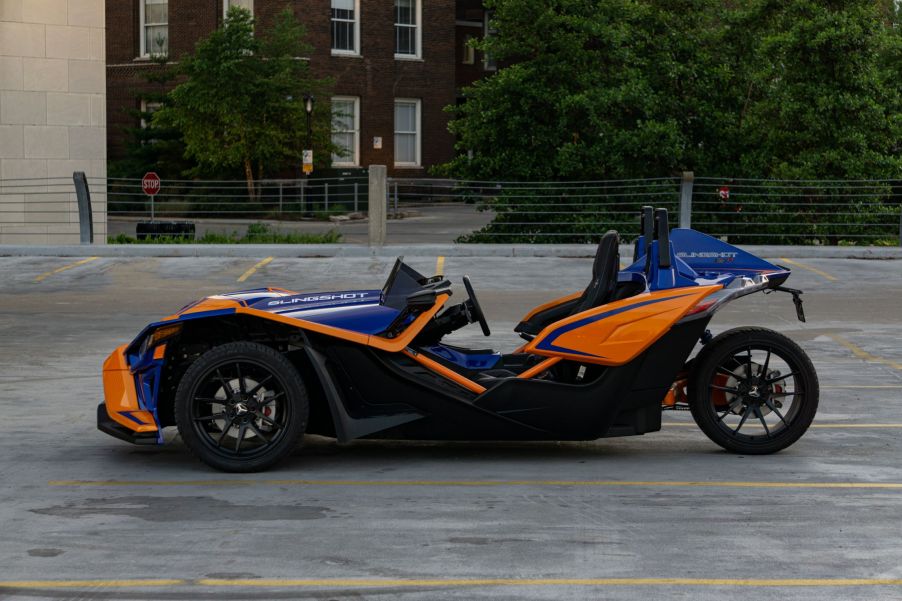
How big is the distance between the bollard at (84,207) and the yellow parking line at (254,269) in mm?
3228

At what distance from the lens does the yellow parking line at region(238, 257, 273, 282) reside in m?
19.6

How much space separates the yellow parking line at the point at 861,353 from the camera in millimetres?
11680

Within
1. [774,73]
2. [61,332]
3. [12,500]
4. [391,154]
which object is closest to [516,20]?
[774,73]

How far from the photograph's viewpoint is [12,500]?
659 centimetres

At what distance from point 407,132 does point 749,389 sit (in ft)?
146

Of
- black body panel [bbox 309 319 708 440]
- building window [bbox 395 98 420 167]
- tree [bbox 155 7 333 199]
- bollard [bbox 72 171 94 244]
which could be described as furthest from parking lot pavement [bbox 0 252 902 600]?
building window [bbox 395 98 420 167]

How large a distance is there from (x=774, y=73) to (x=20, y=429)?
62.8 ft

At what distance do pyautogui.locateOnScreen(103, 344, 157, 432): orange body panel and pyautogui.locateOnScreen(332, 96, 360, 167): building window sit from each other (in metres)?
40.3

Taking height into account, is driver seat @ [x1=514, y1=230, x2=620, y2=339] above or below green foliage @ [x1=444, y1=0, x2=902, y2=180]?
below

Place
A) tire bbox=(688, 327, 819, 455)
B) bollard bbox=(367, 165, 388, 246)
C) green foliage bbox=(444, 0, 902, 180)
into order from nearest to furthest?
tire bbox=(688, 327, 819, 455) < bollard bbox=(367, 165, 388, 246) < green foliage bbox=(444, 0, 902, 180)

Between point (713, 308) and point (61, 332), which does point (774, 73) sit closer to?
point (61, 332)

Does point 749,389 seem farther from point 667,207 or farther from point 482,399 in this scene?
point 667,207

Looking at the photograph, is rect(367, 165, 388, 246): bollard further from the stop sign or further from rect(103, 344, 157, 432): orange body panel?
rect(103, 344, 157, 432): orange body panel

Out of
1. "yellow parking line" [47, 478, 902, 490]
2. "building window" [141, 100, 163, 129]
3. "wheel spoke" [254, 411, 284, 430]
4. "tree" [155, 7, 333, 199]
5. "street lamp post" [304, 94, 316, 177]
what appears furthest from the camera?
"building window" [141, 100, 163, 129]
